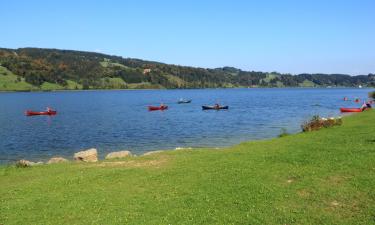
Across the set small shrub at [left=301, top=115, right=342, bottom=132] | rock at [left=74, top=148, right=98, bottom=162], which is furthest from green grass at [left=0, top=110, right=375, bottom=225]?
small shrub at [left=301, top=115, right=342, bottom=132]

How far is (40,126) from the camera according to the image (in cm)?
7725

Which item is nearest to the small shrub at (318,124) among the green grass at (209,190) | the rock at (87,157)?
the green grass at (209,190)

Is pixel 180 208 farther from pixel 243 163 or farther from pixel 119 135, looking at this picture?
pixel 119 135

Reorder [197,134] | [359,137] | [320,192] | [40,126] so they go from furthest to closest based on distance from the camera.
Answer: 1. [40,126]
2. [197,134]
3. [359,137]
4. [320,192]

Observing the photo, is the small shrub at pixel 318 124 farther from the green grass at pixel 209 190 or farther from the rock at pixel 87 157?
the rock at pixel 87 157

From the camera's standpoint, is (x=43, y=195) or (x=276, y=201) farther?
(x=43, y=195)

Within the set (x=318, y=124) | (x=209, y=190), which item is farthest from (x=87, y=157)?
(x=318, y=124)

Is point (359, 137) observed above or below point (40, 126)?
above

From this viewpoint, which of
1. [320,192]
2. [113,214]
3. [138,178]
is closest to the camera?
[113,214]

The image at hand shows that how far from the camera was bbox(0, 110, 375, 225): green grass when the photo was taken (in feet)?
45.3

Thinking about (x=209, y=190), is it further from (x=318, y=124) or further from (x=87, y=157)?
(x=318, y=124)

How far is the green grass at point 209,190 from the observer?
544 inches

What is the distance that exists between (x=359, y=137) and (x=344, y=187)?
43.0ft

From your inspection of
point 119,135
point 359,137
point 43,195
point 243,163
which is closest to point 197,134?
point 119,135
